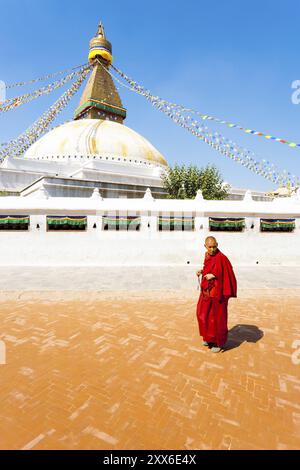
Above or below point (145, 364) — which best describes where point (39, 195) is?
above

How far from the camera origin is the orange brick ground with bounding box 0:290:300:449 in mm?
2730

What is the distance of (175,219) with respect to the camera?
46.8 feet

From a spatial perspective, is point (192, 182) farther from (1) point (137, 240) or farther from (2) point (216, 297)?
(2) point (216, 297)

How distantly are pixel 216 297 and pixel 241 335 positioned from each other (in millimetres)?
1476

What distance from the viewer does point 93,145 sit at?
3139 cm

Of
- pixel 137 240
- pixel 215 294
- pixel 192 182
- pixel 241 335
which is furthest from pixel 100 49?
pixel 241 335

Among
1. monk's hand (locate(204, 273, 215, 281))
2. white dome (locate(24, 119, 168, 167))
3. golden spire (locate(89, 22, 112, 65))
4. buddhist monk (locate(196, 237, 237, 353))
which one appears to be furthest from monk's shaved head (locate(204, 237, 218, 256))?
golden spire (locate(89, 22, 112, 65))

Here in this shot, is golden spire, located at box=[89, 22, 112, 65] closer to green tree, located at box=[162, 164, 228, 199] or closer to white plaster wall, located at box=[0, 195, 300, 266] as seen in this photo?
green tree, located at box=[162, 164, 228, 199]

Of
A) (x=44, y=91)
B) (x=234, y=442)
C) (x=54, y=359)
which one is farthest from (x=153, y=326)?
(x=44, y=91)

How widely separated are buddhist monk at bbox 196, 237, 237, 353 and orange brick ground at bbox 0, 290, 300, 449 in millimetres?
354

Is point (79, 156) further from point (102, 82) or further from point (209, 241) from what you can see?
point (209, 241)
